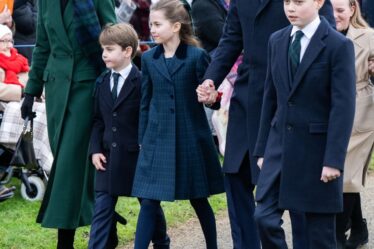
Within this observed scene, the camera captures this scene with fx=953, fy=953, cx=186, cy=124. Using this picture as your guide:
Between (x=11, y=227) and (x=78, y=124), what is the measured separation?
143 cm

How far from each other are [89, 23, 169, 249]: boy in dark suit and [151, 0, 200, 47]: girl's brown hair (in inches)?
11.7

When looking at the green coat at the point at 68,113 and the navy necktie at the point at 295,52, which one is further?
the green coat at the point at 68,113

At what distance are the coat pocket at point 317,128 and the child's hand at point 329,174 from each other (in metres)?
0.19

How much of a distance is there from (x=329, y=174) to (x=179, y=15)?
1697 millimetres

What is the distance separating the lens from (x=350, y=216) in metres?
6.62

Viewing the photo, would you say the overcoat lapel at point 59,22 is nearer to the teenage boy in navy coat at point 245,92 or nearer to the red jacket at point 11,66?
the teenage boy in navy coat at point 245,92

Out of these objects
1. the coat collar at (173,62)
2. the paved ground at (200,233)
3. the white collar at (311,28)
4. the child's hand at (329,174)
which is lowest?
the paved ground at (200,233)

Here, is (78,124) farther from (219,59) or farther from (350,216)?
(350,216)

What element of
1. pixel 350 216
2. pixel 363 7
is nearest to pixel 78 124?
pixel 350 216

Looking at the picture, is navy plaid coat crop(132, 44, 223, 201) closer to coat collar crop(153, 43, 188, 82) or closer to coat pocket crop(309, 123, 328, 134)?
coat collar crop(153, 43, 188, 82)

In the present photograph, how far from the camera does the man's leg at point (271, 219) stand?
500 cm

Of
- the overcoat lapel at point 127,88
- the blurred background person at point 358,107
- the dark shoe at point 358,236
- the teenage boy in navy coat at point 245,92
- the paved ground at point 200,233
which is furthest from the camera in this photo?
the paved ground at point 200,233

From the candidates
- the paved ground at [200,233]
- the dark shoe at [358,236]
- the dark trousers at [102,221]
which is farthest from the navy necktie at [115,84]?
the dark shoe at [358,236]

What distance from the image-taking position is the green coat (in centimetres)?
621
